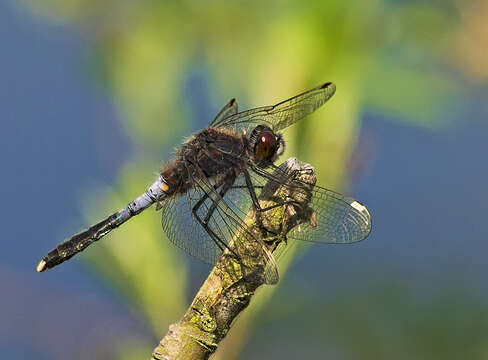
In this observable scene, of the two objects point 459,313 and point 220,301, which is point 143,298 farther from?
point 459,313

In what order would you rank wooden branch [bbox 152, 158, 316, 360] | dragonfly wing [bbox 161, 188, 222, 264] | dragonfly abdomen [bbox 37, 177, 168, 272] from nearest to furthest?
wooden branch [bbox 152, 158, 316, 360], dragonfly wing [bbox 161, 188, 222, 264], dragonfly abdomen [bbox 37, 177, 168, 272]

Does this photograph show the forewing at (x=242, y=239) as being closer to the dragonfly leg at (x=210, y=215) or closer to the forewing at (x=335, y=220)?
→ the dragonfly leg at (x=210, y=215)

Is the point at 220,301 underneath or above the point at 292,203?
underneath

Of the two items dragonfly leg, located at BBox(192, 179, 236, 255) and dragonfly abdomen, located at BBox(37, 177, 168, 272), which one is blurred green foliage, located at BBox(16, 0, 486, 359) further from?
dragonfly leg, located at BBox(192, 179, 236, 255)

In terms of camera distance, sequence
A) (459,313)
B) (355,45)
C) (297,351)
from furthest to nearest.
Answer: (297,351)
(459,313)
(355,45)

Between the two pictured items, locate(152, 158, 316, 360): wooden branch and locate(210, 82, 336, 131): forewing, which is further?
locate(210, 82, 336, 131): forewing

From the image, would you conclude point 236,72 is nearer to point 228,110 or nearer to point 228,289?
point 228,110

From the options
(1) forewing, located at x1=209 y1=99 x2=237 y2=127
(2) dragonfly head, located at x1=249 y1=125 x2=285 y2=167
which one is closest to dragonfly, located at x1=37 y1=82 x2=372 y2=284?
(2) dragonfly head, located at x1=249 y1=125 x2=285 y2=167

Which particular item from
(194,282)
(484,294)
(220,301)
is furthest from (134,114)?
(484,294)
